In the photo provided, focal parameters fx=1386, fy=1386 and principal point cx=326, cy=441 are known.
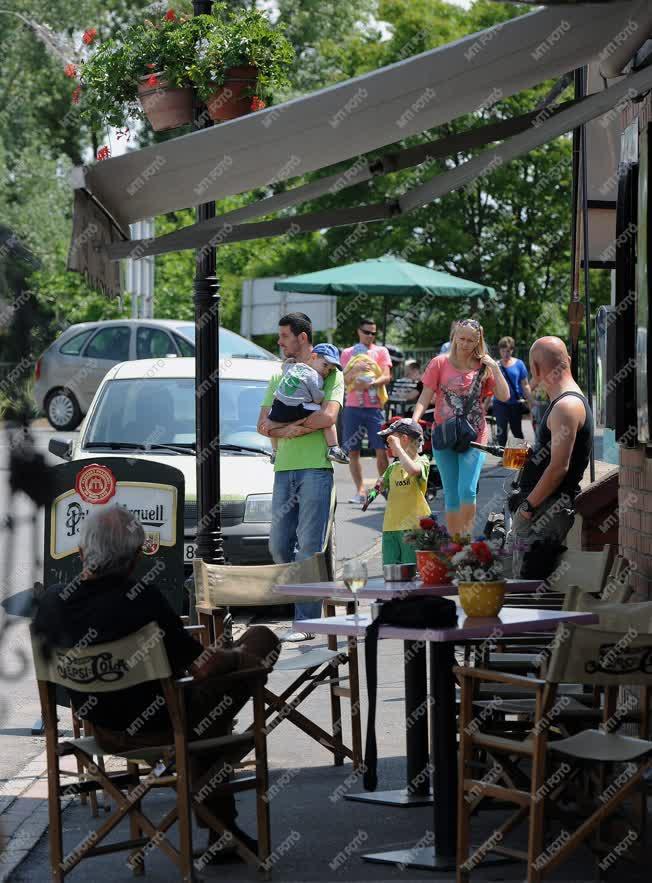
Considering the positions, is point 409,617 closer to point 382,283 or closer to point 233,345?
point 233,345

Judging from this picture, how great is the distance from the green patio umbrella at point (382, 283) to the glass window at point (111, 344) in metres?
3.17

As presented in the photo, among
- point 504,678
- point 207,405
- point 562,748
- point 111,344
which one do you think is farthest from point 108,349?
point 504,678

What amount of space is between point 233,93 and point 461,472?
453cm

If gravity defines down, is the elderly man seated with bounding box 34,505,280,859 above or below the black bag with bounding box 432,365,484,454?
below

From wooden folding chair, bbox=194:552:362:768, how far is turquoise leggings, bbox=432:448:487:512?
399cm

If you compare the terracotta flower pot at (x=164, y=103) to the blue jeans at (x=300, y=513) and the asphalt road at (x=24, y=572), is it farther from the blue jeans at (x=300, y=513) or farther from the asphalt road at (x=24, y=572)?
the asphalt road at (x=24, y=572)

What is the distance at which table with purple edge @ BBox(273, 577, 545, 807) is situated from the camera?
593 cm

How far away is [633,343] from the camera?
263 inches

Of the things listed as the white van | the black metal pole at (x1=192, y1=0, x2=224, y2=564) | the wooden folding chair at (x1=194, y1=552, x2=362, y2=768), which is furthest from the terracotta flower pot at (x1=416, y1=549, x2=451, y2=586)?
the white van

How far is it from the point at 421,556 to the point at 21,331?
4.60 metres

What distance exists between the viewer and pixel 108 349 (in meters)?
26.4

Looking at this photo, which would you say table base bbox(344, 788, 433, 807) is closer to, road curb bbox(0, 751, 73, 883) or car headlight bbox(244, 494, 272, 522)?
road curb bbox(0, 751, 73, 883)

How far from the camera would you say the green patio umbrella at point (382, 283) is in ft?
80.2

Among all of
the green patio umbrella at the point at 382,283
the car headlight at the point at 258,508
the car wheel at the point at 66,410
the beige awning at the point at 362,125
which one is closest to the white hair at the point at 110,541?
the beige awning at the point at 362,125
